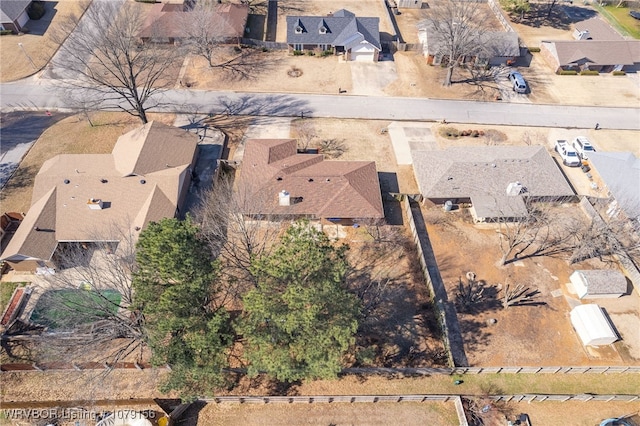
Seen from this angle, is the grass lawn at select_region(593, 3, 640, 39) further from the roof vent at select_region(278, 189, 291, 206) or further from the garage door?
the roof vent at select_region(278, 189, 291, 206)

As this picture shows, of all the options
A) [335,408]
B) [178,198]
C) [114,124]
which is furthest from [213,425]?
[114,124]

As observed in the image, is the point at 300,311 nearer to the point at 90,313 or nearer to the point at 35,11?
the point at 90,313

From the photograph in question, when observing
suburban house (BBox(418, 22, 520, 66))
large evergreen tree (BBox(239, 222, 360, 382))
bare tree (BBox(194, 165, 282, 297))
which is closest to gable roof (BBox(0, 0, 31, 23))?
bare tree (BBox(194, 165, 282, 297))

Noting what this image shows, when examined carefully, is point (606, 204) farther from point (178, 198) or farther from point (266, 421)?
point (178, 198)

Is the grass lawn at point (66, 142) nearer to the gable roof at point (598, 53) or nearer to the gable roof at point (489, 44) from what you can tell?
the gable roof at point (489, 44)

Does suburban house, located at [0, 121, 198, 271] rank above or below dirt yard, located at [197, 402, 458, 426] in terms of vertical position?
above

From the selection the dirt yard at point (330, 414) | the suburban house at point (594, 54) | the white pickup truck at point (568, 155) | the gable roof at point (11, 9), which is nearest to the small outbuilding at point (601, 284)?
the white pickup truck at point (568, 155)

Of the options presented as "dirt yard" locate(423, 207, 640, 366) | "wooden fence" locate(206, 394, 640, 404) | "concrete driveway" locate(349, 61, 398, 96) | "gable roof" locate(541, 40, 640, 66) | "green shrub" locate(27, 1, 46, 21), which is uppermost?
"gable roof" locate(541, 40, 640, 66)
